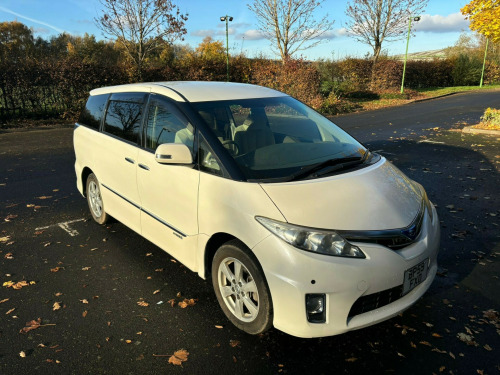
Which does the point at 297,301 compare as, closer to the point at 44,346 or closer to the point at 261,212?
the point at 261,212

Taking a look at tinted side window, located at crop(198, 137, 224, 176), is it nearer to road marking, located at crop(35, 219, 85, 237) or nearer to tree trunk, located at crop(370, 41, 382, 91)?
road marking, located at crop(35, 219, 85, 237)

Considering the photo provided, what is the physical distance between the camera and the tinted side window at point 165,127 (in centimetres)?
331

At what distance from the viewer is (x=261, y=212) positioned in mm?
2549

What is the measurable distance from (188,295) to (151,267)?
0.69 m

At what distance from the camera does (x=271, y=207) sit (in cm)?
254

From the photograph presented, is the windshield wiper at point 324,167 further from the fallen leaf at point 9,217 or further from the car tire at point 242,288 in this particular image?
the fallen leaf at point 9,217

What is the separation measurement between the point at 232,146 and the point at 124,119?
66.6 inches

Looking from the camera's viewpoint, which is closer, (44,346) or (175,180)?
(44,346)

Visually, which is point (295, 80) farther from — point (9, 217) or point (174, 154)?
point (174, 154)

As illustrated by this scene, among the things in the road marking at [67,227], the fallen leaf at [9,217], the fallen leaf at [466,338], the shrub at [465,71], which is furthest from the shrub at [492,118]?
the shrub at [465,71]

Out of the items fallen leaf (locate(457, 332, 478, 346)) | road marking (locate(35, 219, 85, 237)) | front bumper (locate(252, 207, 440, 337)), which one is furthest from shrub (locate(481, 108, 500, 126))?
road marking (locate(35, 219, 85, 237))

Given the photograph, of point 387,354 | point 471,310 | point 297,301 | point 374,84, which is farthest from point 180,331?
point 374,84

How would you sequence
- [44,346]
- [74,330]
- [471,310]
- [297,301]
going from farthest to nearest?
[471,310], [74,330], [44,346], [297,301]

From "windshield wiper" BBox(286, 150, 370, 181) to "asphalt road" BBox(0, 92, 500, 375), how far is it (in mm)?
1210
